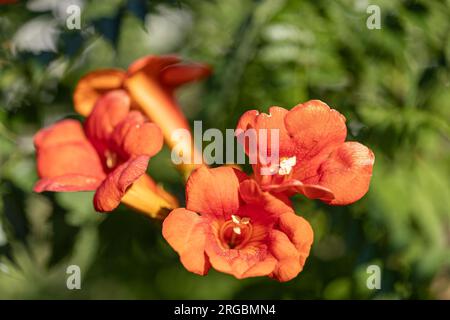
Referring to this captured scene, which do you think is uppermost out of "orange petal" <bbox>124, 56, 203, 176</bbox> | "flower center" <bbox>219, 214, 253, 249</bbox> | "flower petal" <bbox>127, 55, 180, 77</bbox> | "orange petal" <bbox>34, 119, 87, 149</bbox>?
"flower petal" <bbox>127, 55, 180, 77</bbox>

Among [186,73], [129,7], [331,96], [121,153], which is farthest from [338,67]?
[121,153]

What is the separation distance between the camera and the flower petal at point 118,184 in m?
1.63

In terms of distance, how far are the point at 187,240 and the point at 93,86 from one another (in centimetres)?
92

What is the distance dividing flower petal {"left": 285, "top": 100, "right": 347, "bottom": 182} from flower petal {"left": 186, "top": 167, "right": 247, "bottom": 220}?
0.17 meters

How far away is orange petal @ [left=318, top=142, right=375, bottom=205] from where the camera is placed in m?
1.61

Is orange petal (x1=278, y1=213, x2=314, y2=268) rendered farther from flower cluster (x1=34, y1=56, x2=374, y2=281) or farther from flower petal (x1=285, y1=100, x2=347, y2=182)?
flower petal (x1=285, y1=100, x2=347, y2=182)

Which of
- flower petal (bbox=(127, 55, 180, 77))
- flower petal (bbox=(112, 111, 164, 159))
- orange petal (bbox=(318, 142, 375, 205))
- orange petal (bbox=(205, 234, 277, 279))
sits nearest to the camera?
orange petal (bbox=(205, 234, 277, 279))

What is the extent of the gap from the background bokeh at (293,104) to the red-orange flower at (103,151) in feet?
0.84

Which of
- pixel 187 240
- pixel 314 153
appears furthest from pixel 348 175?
pixel 187 240

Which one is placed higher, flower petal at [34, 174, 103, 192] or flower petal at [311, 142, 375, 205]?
flower petal at [34, 174, 103, 192]

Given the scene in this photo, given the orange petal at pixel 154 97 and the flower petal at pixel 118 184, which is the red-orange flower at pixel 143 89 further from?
the flower petal at pixel 118 184

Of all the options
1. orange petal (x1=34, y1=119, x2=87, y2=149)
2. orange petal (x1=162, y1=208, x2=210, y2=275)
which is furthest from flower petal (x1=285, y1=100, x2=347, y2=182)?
orange petal (x1=34, y1=119, x2=87, y2=149)

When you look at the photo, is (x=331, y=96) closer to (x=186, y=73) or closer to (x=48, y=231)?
(x=186, y=73)
